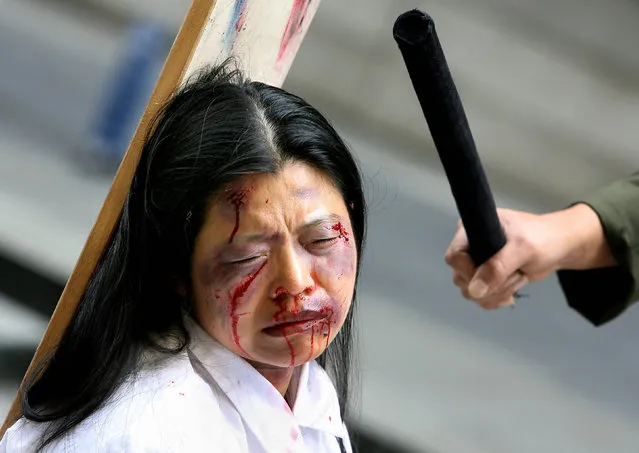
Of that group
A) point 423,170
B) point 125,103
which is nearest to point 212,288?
point 125,103

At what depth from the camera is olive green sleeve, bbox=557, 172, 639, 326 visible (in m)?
2.04

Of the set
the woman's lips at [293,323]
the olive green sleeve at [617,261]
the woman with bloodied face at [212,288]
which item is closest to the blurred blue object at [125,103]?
the olive green sleeve at [617,261]

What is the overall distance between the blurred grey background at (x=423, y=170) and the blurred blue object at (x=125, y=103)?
0.06ft

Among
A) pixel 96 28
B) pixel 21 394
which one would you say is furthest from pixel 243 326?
pixel 96 28

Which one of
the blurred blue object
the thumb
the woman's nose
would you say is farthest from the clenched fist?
the blurred blue object

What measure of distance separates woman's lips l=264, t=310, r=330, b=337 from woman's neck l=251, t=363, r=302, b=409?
0.33ft

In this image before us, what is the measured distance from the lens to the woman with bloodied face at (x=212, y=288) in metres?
1.27

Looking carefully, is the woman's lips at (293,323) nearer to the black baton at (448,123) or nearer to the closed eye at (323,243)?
the closed eye at (323,243)

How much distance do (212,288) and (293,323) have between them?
11cm

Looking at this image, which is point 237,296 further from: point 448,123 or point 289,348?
point 448,123

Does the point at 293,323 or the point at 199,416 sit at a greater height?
the point at 293,323

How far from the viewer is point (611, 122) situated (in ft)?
20.0

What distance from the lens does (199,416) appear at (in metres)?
1.26

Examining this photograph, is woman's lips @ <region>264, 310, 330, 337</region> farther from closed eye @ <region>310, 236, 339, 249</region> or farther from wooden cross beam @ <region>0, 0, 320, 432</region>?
wooden cross beam @ <region>0, 0, 320, 432</region>
